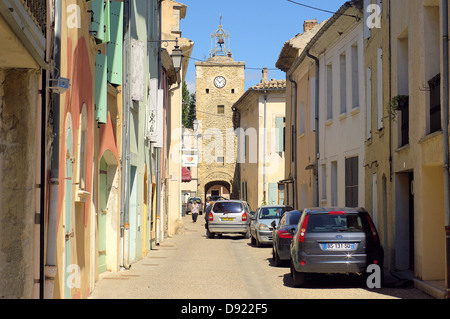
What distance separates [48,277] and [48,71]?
229 centimetres

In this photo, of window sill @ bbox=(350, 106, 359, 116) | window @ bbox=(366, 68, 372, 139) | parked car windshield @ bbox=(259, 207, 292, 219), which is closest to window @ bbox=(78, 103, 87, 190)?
window @ bbox=(366, 68, 372, 139)

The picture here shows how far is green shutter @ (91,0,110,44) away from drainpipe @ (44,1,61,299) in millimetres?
3056

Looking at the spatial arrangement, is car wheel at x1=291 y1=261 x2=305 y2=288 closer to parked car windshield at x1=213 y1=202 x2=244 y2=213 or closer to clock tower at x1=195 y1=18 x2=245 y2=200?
parked car windshield at x1=213 y1=202 x2=244 y2=213

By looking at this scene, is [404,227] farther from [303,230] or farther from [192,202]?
[192,202]

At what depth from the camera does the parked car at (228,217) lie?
30844 millimetres

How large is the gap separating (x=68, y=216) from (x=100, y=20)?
376 centimetres

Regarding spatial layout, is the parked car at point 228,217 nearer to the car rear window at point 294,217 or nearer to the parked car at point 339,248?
the car rear window at point 294,217

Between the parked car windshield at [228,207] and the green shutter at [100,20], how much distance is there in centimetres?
1880

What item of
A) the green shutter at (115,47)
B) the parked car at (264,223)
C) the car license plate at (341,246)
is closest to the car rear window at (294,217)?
the car license plate at (341,246)

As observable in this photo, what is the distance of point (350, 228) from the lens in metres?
13.1

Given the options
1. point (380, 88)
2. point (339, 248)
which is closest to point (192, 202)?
point (380, 88)

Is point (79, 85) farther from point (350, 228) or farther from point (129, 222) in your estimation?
point (129, 222)

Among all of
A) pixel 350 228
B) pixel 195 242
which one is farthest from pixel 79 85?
pixel 195 242

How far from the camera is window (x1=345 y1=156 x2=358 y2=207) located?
2064 centimetres
